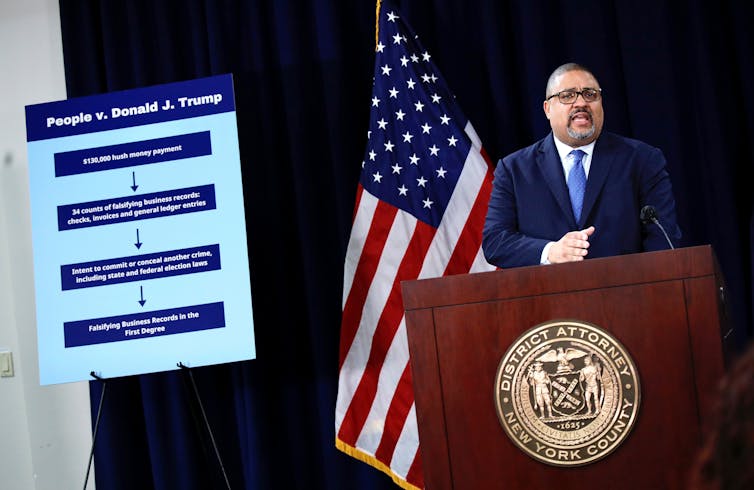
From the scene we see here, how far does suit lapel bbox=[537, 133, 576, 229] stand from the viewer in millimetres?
3004

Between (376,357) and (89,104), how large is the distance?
66.3 inches

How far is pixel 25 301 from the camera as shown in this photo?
4648 mm

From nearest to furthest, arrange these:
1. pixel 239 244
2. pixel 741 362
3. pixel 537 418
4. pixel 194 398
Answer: pixel 741 362, pixel 537 418, pixel 239 244, pixel 194 398

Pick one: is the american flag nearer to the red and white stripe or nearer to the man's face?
the red and white stripe

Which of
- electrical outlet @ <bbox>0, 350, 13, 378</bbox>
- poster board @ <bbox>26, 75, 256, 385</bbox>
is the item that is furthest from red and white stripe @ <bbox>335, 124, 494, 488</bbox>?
electrical outlet @ <bbox>0, 350, 13, 378</bbox>

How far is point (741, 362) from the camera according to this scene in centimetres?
47

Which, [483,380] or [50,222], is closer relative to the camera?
[483,380]

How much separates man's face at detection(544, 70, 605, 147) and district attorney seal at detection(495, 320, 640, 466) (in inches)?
46.7

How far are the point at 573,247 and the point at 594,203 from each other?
1.79ft

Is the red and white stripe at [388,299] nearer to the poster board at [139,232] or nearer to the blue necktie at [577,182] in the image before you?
the poster board at [139,232]

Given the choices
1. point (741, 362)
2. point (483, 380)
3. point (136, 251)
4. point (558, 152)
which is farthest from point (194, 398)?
point (741, 362)

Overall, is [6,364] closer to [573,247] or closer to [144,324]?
[144,324]

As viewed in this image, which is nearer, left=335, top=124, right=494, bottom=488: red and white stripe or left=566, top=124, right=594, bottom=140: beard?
left=566, top=124, right=594, bottom=140: beard

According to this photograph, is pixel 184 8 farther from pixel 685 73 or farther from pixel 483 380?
pixel 483 380
